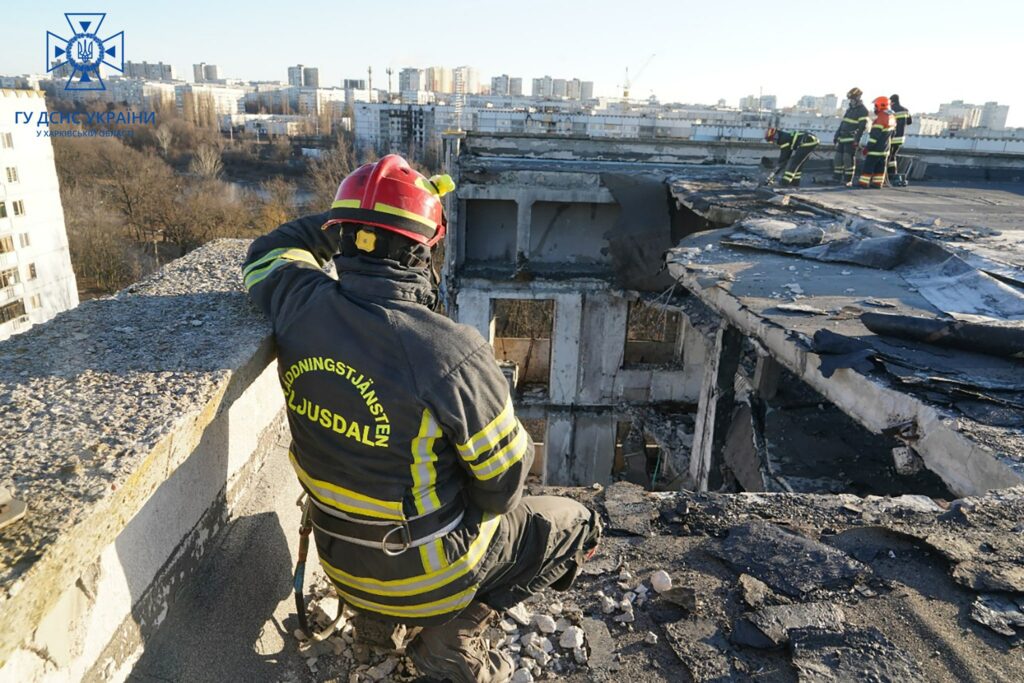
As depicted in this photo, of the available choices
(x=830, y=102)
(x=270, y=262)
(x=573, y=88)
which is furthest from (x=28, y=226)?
(x=830, y=102)

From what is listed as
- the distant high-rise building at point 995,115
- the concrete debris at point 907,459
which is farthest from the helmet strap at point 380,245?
the distant high-rise building at point 995,115

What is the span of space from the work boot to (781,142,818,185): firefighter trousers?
11.8 meters

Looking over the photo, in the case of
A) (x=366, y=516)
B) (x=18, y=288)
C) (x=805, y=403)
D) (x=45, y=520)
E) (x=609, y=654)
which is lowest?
(x=18, y=288)

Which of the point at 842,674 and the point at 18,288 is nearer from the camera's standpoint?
the point at 842,674

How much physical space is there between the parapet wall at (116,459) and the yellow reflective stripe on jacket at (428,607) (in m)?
0.61

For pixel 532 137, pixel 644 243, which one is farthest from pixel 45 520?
pixel 532 137

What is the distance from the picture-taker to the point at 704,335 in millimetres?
8781

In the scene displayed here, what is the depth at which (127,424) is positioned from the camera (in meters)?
1.78

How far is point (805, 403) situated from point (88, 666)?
644cm

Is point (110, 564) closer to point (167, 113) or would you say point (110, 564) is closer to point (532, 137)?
point (532, 137)

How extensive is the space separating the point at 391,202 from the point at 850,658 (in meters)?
2.02

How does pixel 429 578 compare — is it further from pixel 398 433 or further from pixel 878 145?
pixel 878 145

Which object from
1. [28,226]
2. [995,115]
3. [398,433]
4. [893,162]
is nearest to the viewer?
[398,433]

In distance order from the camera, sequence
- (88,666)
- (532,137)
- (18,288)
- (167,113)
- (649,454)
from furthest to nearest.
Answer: (167,113) < (18,288) < (532,137) < (649,454) < (88,666)
